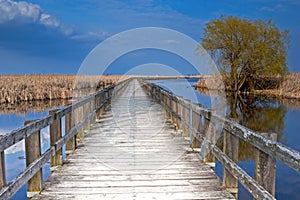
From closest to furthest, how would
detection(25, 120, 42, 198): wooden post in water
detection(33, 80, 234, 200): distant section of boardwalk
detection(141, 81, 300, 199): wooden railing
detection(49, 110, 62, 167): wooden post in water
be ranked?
detection(141, 81, 300, 199): wooden railing
detection(25, 120, 42, 198): wooden post in water
detection(33, 80, 234, 200): distant section of boardwalk
detection(49, 110, 62, 167): wooden post in water

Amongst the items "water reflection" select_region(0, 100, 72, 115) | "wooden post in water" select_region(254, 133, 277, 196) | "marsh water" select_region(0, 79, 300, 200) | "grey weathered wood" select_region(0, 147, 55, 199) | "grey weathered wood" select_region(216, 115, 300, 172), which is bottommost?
"marsh water" select_region(0, 79, 300, 200)

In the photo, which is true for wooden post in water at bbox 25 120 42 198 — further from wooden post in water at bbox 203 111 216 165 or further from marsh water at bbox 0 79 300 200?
marsh water at bbox 0 79 300 200

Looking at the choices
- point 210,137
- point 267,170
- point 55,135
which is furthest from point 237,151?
point 55,135

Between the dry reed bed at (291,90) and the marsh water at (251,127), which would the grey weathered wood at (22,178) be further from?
the dry reed bed at (291,90)

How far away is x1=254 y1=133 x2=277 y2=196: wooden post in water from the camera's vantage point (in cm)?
282

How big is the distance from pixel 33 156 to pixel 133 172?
1.58m

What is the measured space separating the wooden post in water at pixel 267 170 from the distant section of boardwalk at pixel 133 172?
93cm

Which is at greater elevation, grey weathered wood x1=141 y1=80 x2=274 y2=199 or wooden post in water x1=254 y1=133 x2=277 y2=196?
wooden post in water x1=254 y1=133 x2=277 y2=196

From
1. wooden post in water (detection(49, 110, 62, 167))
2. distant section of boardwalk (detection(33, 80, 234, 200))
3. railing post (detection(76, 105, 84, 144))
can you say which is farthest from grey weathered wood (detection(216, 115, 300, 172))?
railing post (detection(76, 105, 84, 144))

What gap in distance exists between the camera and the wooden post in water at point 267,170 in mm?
2820

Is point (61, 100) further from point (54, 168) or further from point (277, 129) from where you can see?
point (54, 168)

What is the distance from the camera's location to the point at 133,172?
4668 mm

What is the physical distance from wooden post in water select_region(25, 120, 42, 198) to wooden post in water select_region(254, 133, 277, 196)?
2715mm

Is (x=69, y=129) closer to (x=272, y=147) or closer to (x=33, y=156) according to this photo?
(x=33, y=156)
